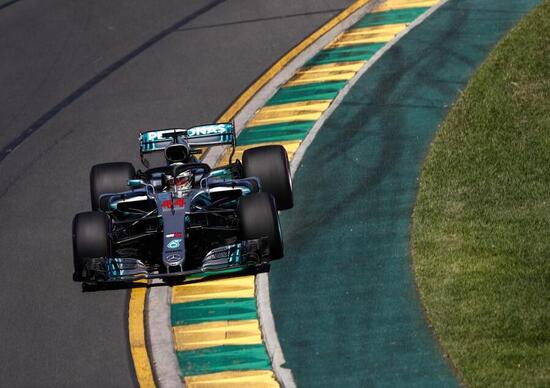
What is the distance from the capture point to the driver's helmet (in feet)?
53.2

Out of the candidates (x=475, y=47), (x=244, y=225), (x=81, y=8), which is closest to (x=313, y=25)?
(x=475, y=47)

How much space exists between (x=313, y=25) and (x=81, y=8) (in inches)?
183

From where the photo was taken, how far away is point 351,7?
24.2 m

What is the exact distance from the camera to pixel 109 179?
1677 centimetres

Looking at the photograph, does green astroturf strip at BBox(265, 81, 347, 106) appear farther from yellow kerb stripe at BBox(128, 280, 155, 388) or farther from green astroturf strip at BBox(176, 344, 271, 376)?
green astroturf strip at BBox(176, 344, 271, 376)

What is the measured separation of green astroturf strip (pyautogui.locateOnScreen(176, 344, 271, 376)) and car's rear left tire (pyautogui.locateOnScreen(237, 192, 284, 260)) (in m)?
1.25

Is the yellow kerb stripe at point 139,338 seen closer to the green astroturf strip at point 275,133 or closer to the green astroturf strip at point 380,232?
the green astroturf strip at point 380,232

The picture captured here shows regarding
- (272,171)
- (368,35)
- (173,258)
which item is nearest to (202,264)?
(173,258)

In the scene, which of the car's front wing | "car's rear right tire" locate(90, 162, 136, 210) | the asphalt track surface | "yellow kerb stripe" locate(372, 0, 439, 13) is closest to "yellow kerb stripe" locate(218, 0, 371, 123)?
the asphalt track surface

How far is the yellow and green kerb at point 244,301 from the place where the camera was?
46.5 feet

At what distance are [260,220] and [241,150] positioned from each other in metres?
4.42

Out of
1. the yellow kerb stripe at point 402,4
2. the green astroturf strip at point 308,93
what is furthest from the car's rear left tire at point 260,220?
the yellow kerb stripe at point 402,4

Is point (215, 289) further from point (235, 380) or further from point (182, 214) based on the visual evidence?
point (235, 380)

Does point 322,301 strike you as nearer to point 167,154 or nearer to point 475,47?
point 167,154
